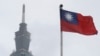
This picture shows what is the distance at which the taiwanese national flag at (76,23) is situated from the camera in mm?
40688

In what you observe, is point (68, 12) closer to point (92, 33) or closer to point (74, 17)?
point (74, 17)

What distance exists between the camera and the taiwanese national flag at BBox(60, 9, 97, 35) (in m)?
40.7

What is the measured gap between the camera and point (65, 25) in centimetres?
4075

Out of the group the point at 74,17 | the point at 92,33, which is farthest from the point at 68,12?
the point at 92,33

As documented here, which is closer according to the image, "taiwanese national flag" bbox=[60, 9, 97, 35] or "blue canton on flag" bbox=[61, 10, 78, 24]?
"taiwanese national flag" bbox=[60, 9, 97, 35]

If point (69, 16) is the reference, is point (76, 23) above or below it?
below

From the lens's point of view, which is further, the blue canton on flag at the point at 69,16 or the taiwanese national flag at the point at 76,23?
the blue canton on flag at the point at 69,16

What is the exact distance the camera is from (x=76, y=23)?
41.8m

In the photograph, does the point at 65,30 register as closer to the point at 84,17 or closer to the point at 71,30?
the point at 71,30

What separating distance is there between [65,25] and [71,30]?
2.83ft

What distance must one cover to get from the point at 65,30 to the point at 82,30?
1.98 meters

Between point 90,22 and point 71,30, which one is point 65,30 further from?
point 90,22

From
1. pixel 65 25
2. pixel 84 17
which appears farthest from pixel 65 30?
pixel 84 17

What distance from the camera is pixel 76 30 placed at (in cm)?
4047
